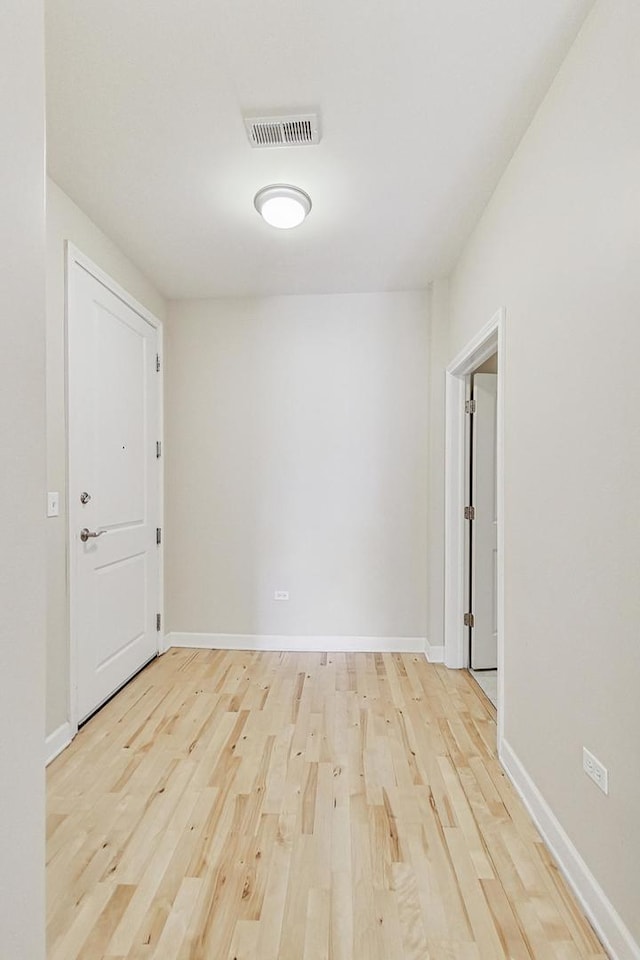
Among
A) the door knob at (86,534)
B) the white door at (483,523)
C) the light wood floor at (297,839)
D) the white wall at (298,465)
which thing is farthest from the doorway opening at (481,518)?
the door knob at (86,534)

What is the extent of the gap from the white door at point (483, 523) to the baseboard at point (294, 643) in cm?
46

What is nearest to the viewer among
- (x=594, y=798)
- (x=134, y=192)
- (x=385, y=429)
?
(x=594, y=798)

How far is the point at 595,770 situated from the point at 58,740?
2.14 m

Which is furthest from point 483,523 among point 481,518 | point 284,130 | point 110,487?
point 284,130

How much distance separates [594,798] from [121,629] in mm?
2494

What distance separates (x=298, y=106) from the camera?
1798 mm

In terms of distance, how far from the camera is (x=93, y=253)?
8.54ft

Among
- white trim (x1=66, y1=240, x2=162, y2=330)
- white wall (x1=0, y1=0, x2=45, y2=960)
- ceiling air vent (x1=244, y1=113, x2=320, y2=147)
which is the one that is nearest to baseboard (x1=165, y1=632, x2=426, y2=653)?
white trim (x1=66, y1=240, x2=162, y2=330)

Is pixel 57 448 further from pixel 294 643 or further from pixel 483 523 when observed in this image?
pixel 483 523

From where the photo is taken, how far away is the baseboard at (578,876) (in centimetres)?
124

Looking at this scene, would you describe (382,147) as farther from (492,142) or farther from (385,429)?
(385,429)

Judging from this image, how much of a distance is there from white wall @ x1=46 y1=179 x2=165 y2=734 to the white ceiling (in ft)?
0.49

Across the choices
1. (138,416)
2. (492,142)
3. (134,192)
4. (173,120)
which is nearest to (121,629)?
(138,416)

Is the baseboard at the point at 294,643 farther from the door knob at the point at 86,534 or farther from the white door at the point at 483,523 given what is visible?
the door knob at the point at 86,534
